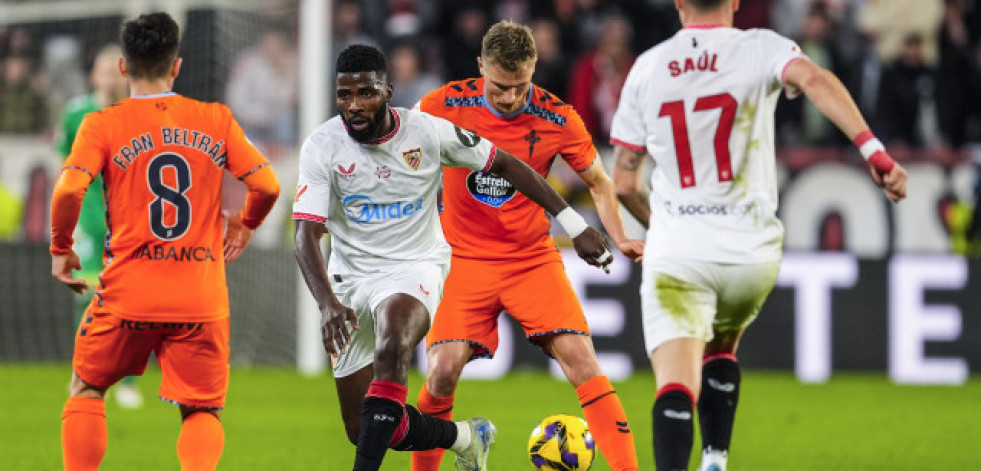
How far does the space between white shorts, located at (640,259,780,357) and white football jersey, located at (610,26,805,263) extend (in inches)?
1.5

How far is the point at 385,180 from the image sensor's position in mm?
5598

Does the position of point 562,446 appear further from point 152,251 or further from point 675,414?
point 152,251

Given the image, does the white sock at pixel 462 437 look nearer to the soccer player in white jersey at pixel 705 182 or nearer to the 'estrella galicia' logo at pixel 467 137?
the 'estrella galicia' logo at pixel 467 137

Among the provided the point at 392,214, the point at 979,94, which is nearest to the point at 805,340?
the point at 979,94

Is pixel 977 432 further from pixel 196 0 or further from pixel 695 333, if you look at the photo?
pixel 196 0

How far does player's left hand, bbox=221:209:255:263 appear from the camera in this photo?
582 cm

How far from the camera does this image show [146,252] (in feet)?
17.7

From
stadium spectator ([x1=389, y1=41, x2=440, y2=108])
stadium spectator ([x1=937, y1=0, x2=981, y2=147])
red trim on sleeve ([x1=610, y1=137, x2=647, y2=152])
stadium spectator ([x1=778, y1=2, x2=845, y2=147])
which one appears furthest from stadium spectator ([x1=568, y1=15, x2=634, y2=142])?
red trim on sleeve ([x1=610, y1=137, x2=647, y2=152])

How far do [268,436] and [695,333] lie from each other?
4.57 meters

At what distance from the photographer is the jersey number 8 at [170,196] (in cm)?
538

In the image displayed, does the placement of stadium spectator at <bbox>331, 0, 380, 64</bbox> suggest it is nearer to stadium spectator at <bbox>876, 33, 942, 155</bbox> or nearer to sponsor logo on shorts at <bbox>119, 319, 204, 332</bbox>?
stadium spectator at <bbox>876, 33, 942, 155</bbox>

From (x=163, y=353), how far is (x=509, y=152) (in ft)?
5.63

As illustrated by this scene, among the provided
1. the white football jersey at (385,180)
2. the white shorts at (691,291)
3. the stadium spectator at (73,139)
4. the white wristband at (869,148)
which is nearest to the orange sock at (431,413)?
the white football jersey at (385,180)

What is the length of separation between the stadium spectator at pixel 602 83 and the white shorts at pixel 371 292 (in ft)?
27.9
